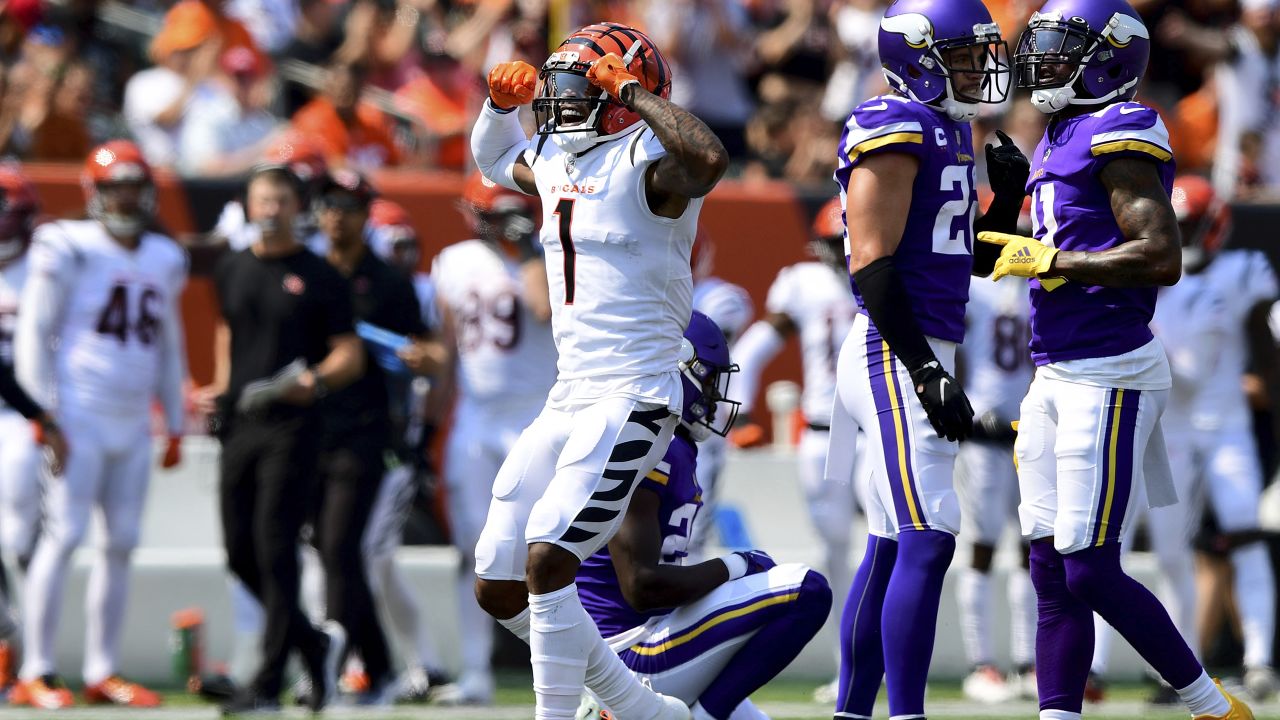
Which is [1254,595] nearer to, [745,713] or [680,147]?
[745,713]

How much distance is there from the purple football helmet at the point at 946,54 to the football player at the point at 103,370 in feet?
13.6

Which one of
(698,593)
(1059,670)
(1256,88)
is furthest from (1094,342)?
(1256,88)

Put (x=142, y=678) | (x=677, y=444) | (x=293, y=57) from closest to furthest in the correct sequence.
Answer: (x=677, y=444) → (x=142, y=678) → (x=293, y=57)

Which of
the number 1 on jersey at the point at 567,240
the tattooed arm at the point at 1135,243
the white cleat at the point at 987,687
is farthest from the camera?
the white cleat at the point at 987,687

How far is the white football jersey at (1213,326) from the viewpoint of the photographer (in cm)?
828

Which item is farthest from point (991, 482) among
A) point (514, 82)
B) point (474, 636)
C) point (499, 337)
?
point (514, 82)

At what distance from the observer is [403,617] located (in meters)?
8.31

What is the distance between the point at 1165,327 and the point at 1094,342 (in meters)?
3.44

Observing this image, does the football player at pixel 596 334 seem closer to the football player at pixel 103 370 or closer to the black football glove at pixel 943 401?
the black football glove at pixel 943 401

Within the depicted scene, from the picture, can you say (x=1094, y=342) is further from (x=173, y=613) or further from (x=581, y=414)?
(x=173, y=613)

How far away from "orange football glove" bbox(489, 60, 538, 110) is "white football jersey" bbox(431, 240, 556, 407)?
9.90 ft

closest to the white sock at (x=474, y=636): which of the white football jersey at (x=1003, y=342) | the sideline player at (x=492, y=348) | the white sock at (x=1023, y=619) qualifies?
the sideline player at (x=492, y=348)

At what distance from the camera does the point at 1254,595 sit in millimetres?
8203

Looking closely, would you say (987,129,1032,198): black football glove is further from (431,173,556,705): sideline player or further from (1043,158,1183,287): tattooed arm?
(431,173,556,705): sideline player
